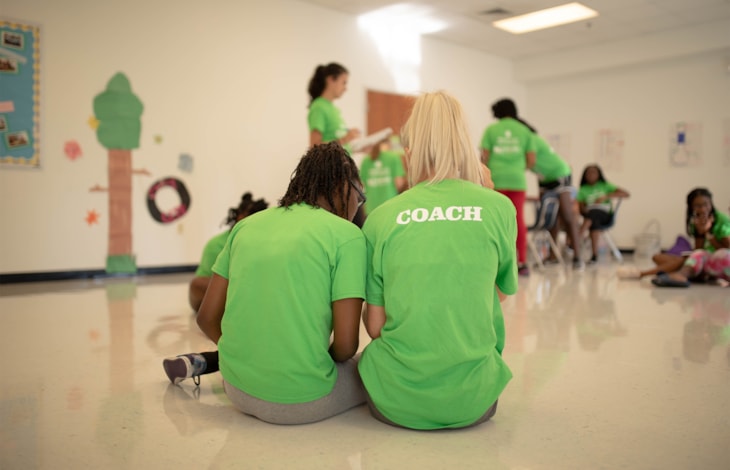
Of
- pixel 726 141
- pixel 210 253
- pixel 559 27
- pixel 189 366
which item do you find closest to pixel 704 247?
pixel 210 253

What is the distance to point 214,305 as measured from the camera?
1756 millimetres

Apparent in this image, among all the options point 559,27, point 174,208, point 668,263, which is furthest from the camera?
point 559,27

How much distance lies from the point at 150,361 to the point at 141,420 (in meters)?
0.73

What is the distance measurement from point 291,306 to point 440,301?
0.37m

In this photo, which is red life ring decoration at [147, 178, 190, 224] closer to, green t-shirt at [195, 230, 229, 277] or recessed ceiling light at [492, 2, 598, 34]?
green t-shirt at [195, 230, 229, 277]

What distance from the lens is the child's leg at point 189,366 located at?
2.05 metres

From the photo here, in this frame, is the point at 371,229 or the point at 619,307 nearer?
the point at 371,229

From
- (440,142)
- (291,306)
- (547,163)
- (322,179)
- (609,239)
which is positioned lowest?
(609,239)

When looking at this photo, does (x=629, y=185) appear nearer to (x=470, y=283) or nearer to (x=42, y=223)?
(x=42, y=223)

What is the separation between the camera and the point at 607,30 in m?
8.52

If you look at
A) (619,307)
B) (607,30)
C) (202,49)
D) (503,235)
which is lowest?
(619,307)

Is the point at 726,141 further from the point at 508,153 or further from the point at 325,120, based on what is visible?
the point at 325,120

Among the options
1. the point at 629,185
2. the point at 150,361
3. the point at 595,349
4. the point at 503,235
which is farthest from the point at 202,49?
the point at 629,185

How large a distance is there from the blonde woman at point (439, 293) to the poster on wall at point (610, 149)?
875cm
